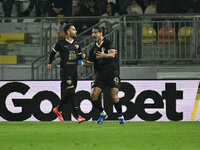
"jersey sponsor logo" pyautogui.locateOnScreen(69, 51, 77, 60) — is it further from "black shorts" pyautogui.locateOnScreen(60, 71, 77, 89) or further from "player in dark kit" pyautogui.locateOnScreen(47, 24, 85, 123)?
"black shorts" pyautogui.locateOnScreen(60, 71, 77, 89)

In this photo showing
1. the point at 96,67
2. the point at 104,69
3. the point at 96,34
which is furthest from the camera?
the point at 96,67

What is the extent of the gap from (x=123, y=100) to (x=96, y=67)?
2007 mm

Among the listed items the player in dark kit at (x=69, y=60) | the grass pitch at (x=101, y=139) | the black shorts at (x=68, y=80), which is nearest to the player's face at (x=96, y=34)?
the player in dark kit at (x=69, y=60)

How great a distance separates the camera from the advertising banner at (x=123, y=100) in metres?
16.3

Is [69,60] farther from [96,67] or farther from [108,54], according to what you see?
[108,54]

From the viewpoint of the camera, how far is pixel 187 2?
773 inches

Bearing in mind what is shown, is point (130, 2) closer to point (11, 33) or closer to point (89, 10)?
point (89, 10)

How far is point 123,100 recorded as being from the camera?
649 inches

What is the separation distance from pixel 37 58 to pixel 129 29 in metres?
2.68

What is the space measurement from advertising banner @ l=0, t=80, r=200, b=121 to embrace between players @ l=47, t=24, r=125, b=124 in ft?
3.68

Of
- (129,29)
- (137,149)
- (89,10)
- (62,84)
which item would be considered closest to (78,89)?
(62,84)

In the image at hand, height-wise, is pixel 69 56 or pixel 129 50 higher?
pixel 129 50

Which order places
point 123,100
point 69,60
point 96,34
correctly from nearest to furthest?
point 96,34, point 69,60, point 123,100

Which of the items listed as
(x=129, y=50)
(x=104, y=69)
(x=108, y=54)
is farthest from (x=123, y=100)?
(x=108, y=54)
